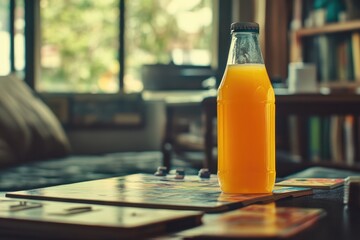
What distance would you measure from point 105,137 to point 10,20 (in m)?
1.01

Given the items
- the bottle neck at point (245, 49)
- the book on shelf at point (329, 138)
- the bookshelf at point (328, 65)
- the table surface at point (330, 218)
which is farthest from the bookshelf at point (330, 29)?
the bottle neck at point (245, 49)

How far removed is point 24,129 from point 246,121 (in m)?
1.94

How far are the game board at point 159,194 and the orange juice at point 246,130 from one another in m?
0.03

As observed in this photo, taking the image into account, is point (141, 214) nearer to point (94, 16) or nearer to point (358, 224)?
point (358, 224)

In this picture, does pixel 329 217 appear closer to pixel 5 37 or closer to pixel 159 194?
pixel 159 194

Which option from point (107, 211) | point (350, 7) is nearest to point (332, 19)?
point (350, 7)

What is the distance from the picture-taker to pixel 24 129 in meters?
2.76

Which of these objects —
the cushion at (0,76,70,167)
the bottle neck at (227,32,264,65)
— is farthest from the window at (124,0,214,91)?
the bottle neck at (227,32,264,65)

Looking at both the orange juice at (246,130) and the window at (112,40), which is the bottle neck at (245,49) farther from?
the window at (112,40)

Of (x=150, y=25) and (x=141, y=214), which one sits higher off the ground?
(x=150, y=25)

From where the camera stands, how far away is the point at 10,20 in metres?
4.48

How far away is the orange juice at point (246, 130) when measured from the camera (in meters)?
0.95

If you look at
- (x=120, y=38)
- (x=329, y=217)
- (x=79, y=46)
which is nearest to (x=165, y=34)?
(x=120, y=38)

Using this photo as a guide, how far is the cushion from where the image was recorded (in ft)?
8.73
